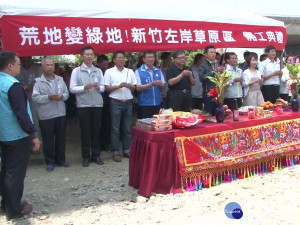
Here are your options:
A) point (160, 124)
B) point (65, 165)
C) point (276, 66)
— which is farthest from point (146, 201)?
point (276, 66)

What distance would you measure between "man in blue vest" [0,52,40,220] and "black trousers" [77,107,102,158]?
4.51ft

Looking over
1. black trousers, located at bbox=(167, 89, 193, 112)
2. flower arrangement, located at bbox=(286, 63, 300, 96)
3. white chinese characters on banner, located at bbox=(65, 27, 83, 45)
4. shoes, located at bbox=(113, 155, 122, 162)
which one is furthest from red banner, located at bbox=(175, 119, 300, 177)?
white chinese characters on banner, located at bbox=(65, 27, 83, 45)

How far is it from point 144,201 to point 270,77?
3.49m

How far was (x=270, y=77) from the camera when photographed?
5516 millimetres

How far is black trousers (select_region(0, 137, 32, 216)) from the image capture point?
2783 millimetres

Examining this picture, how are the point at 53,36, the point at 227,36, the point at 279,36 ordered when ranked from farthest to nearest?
the point at 279,36 < the point at 227,36 < the point at 53,36

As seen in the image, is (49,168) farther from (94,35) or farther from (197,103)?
(197,103)

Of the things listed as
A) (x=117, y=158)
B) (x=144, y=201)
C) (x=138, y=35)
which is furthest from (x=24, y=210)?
(x=138, y=35)

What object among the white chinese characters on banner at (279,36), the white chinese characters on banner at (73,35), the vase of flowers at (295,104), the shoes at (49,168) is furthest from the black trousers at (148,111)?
the white chinese characters on banner at (279,36)

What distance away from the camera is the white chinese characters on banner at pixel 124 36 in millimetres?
3798

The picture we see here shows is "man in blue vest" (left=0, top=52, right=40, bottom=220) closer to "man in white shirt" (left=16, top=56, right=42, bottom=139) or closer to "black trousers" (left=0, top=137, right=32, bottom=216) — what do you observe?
"black trousers" (left=0, top=137, right=32, bottom=216)

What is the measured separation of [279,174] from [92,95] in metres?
2.52

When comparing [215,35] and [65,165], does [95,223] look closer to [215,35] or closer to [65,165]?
[65,165]

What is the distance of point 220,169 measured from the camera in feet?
11.5
